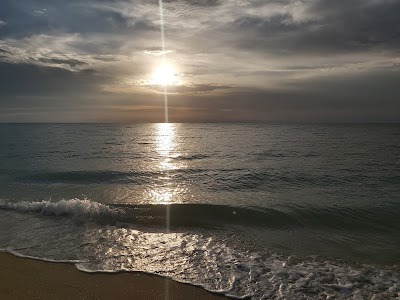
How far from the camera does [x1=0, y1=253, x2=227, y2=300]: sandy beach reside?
6012 mm

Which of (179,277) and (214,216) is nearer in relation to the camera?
(179,277)

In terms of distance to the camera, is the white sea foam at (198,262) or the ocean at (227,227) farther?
the ocean at (227,227)

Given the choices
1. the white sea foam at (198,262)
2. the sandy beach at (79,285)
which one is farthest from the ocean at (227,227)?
the sandy beach at (79,285)

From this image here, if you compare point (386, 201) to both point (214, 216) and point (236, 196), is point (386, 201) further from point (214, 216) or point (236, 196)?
point (214, 216)

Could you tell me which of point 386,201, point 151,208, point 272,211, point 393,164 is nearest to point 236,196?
point 272,211

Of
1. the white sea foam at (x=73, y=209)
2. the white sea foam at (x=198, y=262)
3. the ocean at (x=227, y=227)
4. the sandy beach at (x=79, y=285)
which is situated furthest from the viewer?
the white sea foam at (x=73, y=209)

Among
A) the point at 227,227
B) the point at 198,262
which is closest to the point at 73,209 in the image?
the point at 227,227

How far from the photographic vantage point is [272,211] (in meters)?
12.6

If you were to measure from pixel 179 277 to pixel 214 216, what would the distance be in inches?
223

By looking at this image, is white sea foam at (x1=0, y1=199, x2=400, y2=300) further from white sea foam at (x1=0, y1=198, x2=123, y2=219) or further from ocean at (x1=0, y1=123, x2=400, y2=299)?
white sea foam at (x1=0, y1=198, x2=123, y2=219)

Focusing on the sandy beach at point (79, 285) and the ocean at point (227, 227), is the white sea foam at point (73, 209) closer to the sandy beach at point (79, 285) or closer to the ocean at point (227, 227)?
the ocean at point (227, 227)

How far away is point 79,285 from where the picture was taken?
21.0 ft

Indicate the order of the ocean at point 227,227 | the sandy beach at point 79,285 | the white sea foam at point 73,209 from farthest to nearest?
the white sea foam at point 73,209
the ocean at point 227,227
the sandy beach at point 79,285

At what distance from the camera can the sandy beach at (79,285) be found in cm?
601
